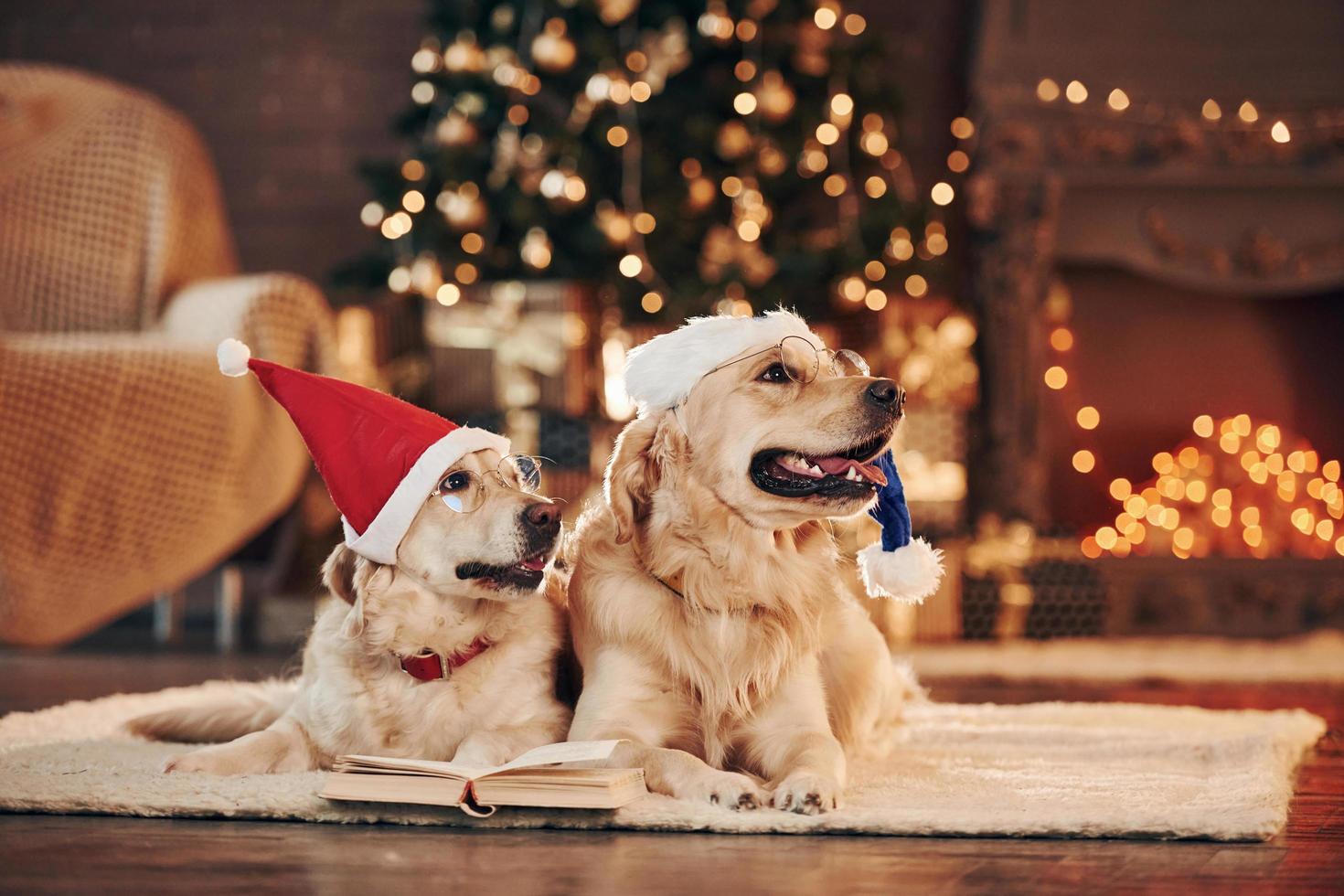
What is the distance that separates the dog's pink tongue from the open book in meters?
0.46

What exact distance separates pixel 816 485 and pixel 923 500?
2356mm

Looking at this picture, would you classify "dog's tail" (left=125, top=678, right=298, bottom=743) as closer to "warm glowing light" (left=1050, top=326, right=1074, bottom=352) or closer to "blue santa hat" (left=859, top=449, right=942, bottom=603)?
"blue santa hat" (left=859, top=449, right=942, bottom=603)

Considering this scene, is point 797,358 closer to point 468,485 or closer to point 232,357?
point 468,485

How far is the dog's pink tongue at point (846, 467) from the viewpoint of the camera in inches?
71.0

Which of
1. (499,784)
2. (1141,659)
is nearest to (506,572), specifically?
(499,784)

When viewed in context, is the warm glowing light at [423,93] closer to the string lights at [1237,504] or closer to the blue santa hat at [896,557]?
the string lights at [1237,504]

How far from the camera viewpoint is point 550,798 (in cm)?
160

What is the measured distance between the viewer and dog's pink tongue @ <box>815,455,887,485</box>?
1803 mm

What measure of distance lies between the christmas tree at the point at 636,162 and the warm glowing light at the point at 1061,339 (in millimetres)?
599

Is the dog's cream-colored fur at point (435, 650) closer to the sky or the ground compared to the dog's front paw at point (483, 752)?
closer to the sky

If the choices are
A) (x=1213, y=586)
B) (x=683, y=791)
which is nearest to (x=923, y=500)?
(x=1213, y=586)

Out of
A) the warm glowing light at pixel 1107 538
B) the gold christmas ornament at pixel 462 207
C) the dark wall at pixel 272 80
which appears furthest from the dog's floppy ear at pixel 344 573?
the dark wall at pixel 272 80

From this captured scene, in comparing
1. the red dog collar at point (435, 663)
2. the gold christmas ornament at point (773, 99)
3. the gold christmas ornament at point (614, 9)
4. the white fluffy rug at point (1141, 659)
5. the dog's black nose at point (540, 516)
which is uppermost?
the gold christmas ornament at point (614, 9)

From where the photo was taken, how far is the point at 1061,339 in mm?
4648
